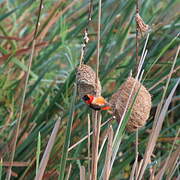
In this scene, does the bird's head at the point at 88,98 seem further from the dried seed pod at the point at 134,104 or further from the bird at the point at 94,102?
the dried seed pod at the point at 134,104

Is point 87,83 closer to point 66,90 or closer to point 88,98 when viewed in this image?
point 88,98

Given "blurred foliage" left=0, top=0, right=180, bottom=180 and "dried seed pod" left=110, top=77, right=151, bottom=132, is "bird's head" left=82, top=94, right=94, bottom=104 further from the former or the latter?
"blurred foliage" left=0, top=0, right=180, bottom=180

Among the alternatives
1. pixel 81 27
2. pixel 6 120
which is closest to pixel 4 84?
pixel 6 120

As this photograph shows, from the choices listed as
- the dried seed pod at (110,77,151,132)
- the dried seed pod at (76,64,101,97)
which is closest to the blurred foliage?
the dried seed pod at (110,77,151,132)

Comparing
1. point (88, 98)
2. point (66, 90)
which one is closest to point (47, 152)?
point (88, 98)

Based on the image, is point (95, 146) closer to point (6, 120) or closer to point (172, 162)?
point (172, 162)

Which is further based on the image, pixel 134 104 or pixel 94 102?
pixel 134 104

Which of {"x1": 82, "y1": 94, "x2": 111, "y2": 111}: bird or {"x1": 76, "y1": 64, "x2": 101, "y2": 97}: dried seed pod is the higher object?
{"x1": 76, "y1": 64, "x2": 101, "y2": 97}: dried seed pod

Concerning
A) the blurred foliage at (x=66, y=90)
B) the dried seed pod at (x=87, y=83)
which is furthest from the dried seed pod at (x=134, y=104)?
the blurred foliage at (x=66, y=90)

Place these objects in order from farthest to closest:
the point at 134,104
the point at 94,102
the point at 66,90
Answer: the point at 66,90
the point at 134,104
the point at 94,102
